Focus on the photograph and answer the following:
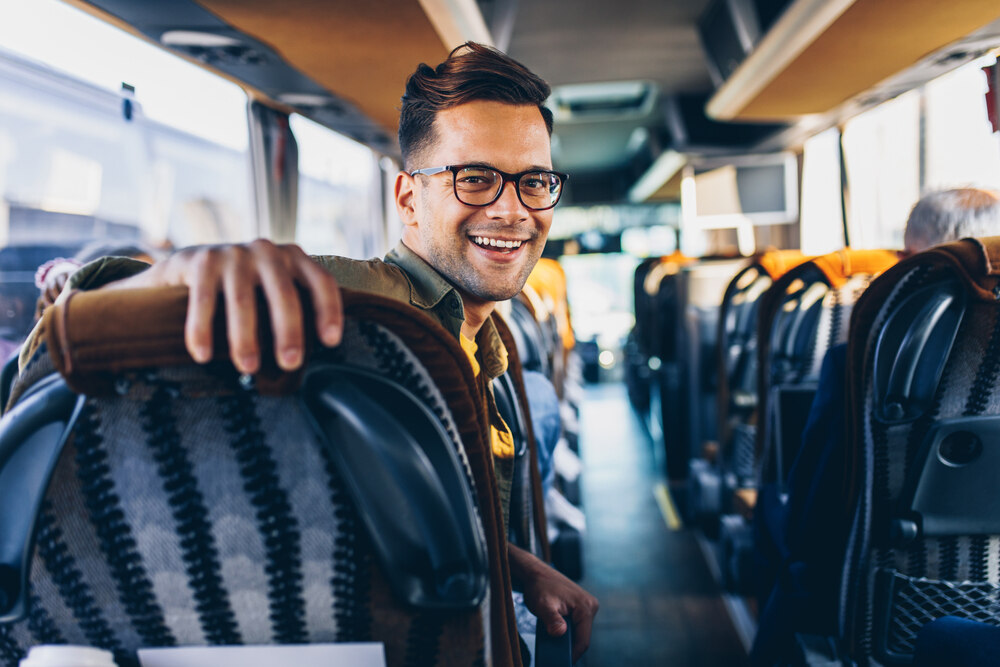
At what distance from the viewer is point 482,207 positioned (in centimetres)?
120

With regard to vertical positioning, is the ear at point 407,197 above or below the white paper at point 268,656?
above

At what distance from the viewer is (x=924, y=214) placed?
5.57 feet

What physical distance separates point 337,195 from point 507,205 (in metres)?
3.82

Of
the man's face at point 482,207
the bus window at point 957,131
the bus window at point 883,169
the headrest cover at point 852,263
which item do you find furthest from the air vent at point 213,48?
the bus window at point 883,169

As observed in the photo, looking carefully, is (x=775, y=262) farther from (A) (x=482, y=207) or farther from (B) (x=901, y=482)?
(A) (x=482, y=207)

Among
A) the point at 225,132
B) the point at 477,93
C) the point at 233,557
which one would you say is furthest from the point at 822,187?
the point at 233,557

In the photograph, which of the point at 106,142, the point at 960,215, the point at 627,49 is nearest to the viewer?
the point at 960,215

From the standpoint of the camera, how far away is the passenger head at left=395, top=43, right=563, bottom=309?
1.18 meters

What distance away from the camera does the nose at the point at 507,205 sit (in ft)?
3.92

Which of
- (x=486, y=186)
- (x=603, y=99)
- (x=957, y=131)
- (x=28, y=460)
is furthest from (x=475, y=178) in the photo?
(x=603, y=99)

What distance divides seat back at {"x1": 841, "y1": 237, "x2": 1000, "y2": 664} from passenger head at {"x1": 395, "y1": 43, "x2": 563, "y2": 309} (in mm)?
655

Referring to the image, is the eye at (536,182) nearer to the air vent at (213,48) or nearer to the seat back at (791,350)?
the seat back at (791,350)

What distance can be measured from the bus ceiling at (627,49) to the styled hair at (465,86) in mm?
1405

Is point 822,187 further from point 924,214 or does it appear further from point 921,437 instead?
point 921,437
